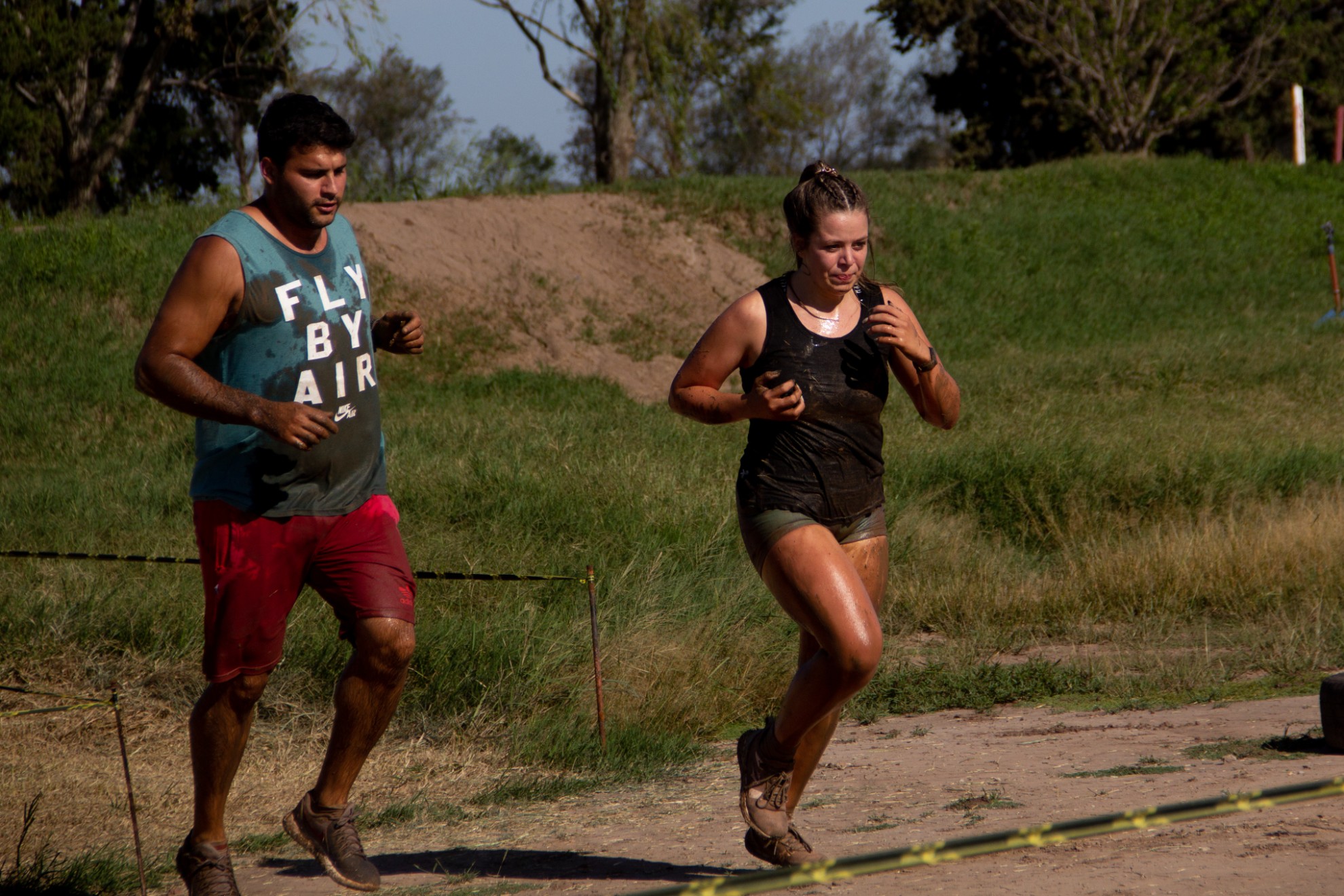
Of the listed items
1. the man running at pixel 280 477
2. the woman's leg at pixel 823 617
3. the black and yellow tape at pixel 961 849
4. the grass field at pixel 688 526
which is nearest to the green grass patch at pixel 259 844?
the man running at pixel 280 477

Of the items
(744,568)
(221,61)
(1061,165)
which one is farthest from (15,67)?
(744,568)

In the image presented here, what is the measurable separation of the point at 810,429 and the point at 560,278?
600 inches

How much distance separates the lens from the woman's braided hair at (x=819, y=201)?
145 inches

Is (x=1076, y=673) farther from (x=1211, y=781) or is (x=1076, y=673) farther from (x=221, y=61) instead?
(x=221, y=61)

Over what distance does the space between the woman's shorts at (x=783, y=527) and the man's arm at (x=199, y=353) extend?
1.17 meters

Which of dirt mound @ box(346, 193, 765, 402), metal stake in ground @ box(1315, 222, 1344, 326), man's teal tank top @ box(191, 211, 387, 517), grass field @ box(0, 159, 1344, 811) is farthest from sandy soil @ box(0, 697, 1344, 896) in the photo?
metal stake in ground @ box(1315, 222, 1344, 326)

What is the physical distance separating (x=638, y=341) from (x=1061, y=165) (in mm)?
11616

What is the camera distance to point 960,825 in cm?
425

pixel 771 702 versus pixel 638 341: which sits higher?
pixel 638 341

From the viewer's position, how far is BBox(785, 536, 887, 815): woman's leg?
3803mm

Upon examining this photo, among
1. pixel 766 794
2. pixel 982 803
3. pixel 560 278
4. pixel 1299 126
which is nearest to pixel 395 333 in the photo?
pixel 766 794

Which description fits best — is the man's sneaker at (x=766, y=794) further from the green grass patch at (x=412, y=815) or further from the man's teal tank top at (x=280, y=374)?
the green grass patch at (x=412, y=815)

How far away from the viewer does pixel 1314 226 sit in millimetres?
24609

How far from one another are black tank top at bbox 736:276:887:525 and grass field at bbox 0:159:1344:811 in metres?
2.10
